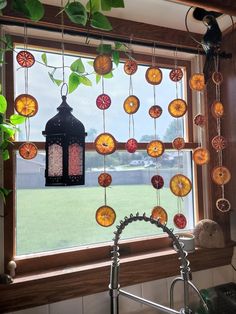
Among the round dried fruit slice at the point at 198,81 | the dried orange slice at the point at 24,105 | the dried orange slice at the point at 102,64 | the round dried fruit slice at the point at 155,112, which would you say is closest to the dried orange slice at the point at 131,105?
the round dried fruit slice at the point at 155,112

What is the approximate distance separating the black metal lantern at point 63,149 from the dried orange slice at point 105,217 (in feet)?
1.36

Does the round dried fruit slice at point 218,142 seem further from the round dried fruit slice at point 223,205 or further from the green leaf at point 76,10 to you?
the green leaf at point 76,10

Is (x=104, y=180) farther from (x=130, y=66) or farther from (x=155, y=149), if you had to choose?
(x=130, y=66)

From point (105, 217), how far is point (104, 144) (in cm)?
33

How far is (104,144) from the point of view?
1.27m

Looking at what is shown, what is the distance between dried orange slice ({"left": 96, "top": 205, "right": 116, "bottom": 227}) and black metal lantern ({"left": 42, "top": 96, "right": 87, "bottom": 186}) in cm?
42

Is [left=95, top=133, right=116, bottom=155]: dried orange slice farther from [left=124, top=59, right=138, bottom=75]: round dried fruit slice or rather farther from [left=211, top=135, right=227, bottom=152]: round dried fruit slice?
[left=211, top=135, right=227, bottom=152]: round dried fruit slice

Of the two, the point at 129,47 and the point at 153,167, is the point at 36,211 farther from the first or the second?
the point at 129,47

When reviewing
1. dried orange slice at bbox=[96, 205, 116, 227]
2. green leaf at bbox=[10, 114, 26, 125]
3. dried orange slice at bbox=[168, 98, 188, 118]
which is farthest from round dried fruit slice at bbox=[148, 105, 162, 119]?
green leaf at bbox=[10, 114, 26, 125]

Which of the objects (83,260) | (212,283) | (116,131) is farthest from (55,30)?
(212,283)

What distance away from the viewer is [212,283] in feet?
4.90

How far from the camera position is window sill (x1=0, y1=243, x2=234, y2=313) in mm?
1113

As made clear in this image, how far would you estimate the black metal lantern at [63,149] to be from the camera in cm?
87

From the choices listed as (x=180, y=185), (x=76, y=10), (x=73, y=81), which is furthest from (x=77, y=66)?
(x=180, y=185)
